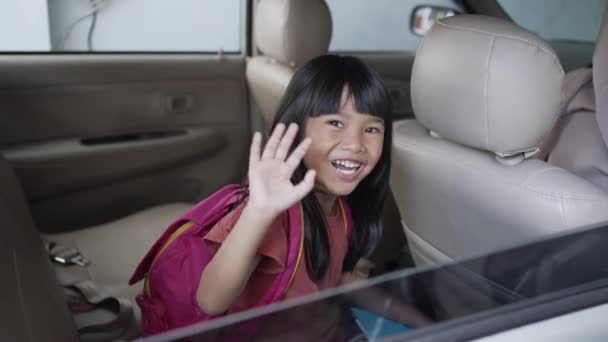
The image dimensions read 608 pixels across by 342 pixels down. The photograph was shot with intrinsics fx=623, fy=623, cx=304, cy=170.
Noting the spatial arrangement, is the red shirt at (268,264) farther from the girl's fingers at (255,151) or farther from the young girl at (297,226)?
the girl's fingers at (255,151)

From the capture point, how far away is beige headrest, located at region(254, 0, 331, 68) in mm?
2008

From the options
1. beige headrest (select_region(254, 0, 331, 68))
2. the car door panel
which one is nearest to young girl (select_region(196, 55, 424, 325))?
beige headrest (select_region(254, 0, 331, 68))

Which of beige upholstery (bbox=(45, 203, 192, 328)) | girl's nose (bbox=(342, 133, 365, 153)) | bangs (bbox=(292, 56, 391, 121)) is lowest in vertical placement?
beige upholstery (bbox=(45, 203, 192, 328))

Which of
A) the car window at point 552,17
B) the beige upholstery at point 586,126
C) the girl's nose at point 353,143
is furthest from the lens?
the car window at point 552,17

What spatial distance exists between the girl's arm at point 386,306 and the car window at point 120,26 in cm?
187

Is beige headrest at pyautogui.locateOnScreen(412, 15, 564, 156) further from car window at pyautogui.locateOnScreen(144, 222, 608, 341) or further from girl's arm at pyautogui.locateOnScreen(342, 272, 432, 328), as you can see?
girl's arm at pyautogui.locateOnScreen(342, 272, 432, 328)

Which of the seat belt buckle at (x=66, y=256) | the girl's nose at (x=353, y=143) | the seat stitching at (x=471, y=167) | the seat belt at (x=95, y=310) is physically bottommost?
the seat belt buckle at (x=66, y=256)

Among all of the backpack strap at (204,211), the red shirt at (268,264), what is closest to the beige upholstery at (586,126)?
the red shirt at (268,264)

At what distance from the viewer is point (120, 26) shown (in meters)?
2.50

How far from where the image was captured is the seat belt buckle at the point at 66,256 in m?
1.83

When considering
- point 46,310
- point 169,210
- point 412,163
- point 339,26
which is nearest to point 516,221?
point 412,163

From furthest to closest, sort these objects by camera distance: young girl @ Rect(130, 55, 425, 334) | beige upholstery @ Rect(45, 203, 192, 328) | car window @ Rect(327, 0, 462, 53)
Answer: car window @ Rect(327, 0, 462, 53) < beige upholstery @ Rect(45, 203, 192, 328) < young girl @ Rect(130, 55, 425, 334)

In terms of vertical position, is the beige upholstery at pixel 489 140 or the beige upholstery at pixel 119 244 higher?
the beige upholstery at pixel 489 140

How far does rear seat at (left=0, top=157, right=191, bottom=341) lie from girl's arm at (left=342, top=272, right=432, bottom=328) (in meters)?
0.52
